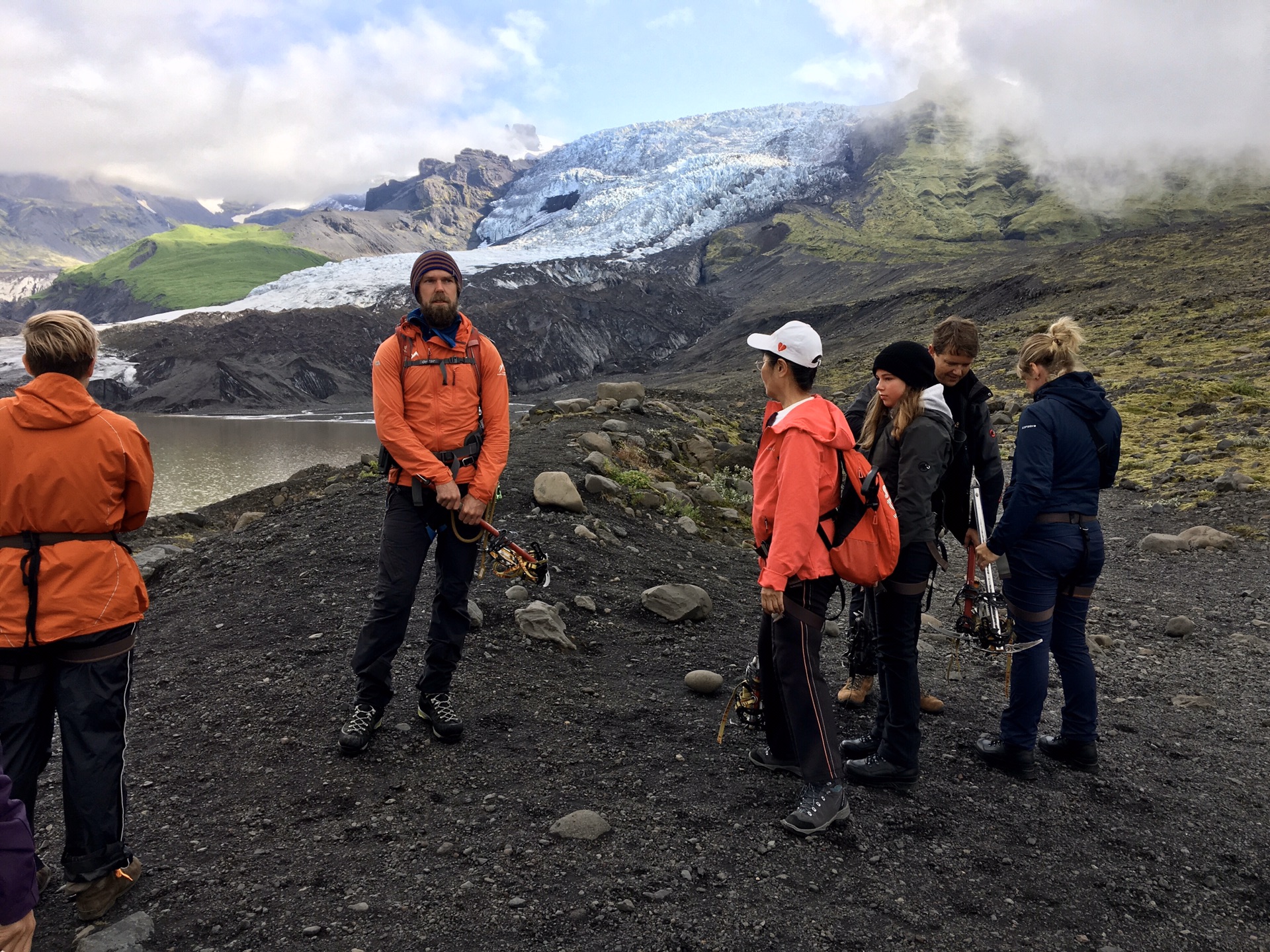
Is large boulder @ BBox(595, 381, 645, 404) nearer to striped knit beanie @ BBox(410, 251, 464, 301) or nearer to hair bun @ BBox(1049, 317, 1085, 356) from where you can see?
striped knit beanie @ BBox(410, 251, 464, 301)

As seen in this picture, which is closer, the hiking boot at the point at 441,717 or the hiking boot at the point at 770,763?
the hiking boot at the point at 770,763

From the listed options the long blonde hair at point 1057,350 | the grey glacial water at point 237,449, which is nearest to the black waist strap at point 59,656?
the long blonde hair at point 1057,350

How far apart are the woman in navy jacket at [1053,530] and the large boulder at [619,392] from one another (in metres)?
11.3

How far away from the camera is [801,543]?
2984 millimetres

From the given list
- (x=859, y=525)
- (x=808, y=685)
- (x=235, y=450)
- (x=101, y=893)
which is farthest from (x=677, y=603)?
(x=235, y=450)

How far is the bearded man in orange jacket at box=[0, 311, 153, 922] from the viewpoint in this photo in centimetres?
256

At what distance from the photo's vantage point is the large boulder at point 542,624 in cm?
549

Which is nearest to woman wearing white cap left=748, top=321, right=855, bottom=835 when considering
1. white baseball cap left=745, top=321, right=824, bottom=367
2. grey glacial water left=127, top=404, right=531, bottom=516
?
white baseball cap left=745, top=321, right=824, bottom=367

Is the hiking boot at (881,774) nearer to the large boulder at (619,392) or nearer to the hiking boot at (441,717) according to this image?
the hiking boot at (441,717)

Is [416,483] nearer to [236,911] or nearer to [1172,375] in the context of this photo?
[236,911]

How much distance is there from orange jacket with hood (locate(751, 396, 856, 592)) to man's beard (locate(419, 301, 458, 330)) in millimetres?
1709

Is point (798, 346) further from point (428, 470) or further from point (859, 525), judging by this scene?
point (428, 470)

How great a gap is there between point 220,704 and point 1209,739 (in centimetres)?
572

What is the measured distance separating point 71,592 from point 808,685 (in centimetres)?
272
